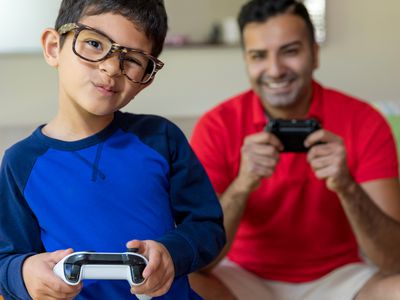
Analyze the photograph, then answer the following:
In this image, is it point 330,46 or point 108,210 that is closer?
point 108,210

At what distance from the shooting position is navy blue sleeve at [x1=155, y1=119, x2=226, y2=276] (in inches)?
37.9

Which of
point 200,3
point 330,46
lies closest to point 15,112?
point 200,3

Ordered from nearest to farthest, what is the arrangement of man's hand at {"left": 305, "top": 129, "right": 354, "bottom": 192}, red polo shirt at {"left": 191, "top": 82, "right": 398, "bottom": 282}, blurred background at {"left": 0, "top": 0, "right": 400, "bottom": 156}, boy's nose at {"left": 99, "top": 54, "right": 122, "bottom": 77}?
boy's nose at {"left": 99, "top": 54, "right": 122, "bottom": 77} < man's hand at {"left": 305, "top": 129, "right": 354, "bottom": 192} < red polo shirt at {"left": 191, "top": 82, "right": 398, "bottom": 282} < blurred background at {"left": 0, "top": 0, "right": 400, "bottom": 156}

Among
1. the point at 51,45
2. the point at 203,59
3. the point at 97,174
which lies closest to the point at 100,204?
the point at 97,174

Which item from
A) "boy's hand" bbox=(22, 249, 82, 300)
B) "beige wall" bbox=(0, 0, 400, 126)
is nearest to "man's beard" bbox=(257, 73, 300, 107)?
"beige wall" bbox=(0, 0, 400, 126)

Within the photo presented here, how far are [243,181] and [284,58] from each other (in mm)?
389

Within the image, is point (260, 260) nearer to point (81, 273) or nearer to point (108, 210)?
point (108, 210)

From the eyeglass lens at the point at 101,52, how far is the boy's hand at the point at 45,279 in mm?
263

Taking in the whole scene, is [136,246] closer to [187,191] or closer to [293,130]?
[187,191]

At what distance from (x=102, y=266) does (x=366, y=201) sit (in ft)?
2.89

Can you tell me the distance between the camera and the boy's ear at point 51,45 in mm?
1001

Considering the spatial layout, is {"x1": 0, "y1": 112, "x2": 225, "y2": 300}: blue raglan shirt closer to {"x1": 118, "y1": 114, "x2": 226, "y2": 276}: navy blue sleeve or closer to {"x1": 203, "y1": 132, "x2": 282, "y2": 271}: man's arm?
{"x1": 118, "y1": 114, "x2": 226, "y2": 276}: navy blue sleeve

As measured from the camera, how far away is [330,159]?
1493mm

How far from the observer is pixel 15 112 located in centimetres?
217
